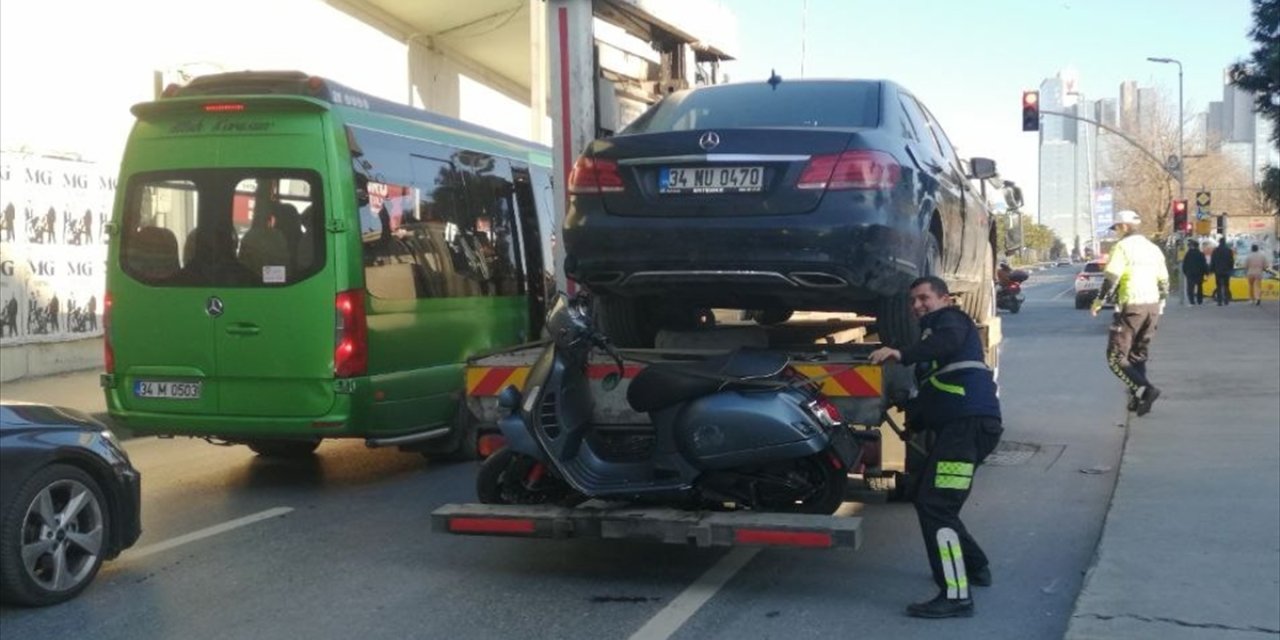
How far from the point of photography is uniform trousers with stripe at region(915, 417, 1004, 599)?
5.74 meters

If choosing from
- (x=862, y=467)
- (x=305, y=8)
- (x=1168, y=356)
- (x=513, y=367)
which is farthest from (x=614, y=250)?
(x=305, y=8)

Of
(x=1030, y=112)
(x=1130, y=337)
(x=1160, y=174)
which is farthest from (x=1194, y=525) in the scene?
(x=1160, y=174)

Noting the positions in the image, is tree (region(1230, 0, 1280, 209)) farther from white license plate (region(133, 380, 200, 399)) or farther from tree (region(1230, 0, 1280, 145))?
white license plate (region(133, 380, 200, 399))

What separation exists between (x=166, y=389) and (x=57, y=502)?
8.40ft

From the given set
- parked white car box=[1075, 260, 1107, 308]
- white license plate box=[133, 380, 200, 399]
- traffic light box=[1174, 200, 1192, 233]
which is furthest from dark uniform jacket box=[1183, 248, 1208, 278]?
white license plate box=[133, 380, 200, 399]

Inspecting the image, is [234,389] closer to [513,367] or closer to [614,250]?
[513,367]

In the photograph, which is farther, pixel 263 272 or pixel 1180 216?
pixel 1180 216

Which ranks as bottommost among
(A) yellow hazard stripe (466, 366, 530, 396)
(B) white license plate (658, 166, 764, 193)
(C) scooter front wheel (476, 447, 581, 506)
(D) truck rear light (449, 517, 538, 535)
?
(D) truck rear light (449, 517, 538, 535)

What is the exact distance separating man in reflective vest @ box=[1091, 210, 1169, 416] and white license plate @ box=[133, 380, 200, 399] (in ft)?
25.2

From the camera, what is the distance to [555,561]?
22.1 feet

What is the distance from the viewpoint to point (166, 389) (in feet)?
27.8

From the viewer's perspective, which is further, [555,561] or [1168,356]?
[1168,356]

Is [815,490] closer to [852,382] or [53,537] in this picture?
[852,382]

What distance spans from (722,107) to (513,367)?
1.82 m
